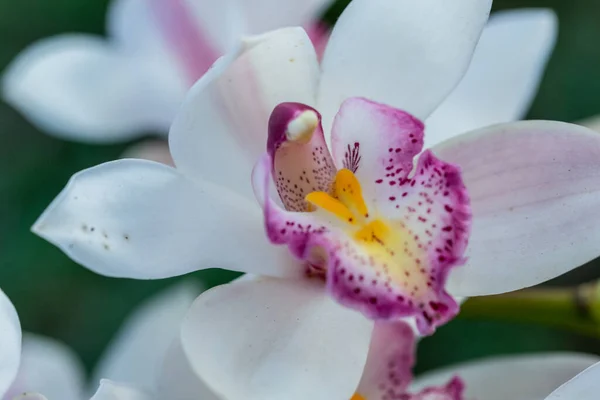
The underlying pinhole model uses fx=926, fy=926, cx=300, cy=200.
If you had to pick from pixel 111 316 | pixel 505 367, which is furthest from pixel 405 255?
pixel 111 316

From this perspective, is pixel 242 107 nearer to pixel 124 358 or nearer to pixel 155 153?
pixel 124 358

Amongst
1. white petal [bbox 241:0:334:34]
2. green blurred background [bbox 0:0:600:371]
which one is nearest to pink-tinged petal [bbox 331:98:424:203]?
white petal [bbox 241:0:334:34]

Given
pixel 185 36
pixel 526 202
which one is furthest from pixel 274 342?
pixel 185 36

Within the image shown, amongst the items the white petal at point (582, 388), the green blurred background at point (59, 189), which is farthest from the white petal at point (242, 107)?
the green blurred background at point (59, 189)

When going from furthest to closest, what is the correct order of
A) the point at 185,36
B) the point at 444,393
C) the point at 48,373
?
the point at 185,36, the point at 48,373, the point at 444,393

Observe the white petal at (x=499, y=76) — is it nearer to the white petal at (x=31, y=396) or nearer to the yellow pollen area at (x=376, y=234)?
the yellow pollen area at (x=376, y=234)

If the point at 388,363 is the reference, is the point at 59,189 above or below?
below

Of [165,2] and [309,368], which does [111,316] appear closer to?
[165,2]

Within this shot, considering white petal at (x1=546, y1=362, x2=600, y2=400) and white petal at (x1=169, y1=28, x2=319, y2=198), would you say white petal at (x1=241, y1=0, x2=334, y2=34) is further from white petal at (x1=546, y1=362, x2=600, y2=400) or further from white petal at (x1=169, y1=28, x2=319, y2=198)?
white petal at (x1=546, y1=362, x2=600, y2=400)
